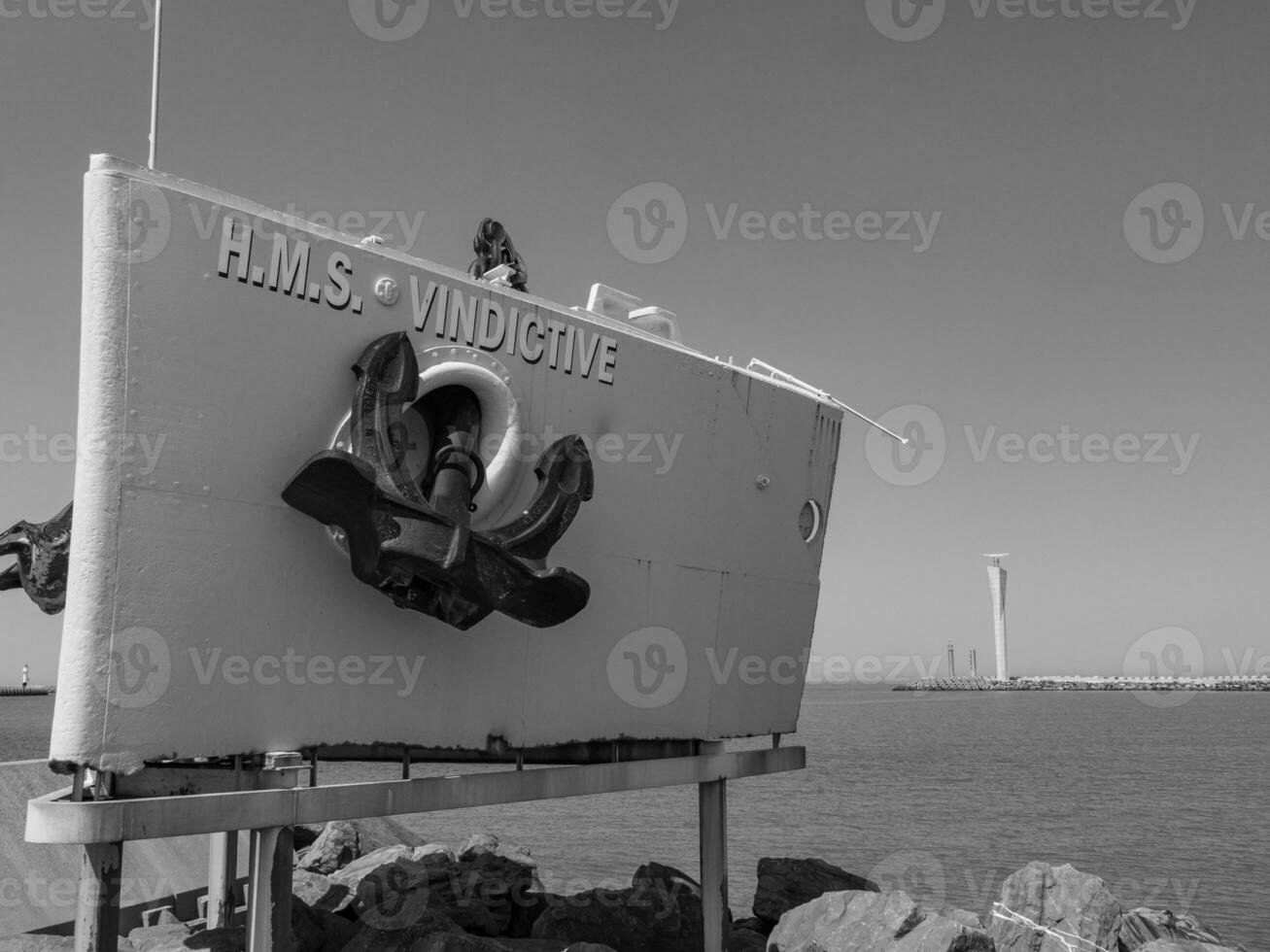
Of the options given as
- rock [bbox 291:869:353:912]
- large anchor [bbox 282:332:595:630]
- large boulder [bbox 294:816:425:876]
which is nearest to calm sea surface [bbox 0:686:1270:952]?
large boulder [bbox 294:816:425:876]

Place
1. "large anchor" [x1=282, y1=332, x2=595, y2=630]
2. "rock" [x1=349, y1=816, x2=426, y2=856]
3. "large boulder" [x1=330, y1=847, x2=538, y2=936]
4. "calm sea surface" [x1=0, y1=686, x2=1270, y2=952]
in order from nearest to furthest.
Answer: "large anchor" [x1=282, y1=332, x2=595, y2=630], "large boulder" [x1=330, y1=847, x2=538, y2=936], "rock" [x1=349, y1=816, x2=426, y2=856], "calm sea surface" [x1=0, y1=686, x2=1270, y2=952]

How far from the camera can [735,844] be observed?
84.7ft

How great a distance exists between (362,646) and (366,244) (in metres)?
2.71

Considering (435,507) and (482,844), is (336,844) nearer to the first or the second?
(482,844)

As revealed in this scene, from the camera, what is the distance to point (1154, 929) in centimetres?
1245

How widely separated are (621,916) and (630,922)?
0.11 metres

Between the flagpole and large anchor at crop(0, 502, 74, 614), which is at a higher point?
the flagpole

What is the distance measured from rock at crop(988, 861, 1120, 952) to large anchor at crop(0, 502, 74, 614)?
10.2 meters

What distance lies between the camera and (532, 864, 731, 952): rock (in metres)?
10.8

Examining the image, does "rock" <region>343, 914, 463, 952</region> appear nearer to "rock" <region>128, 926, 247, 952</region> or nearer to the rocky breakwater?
the rocky breakwater

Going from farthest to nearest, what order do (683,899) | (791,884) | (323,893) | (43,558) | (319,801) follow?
(791,884) → (683,899) → (323,893) → (43,558) → (319,801)

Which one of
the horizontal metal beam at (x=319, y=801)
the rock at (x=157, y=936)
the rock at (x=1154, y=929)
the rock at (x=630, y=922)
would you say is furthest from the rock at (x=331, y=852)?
the rock at (x=1154, y=929)

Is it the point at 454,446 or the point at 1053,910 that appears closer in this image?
the point at 454,446

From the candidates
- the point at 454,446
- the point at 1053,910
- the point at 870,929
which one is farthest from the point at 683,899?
the point at 454,446
